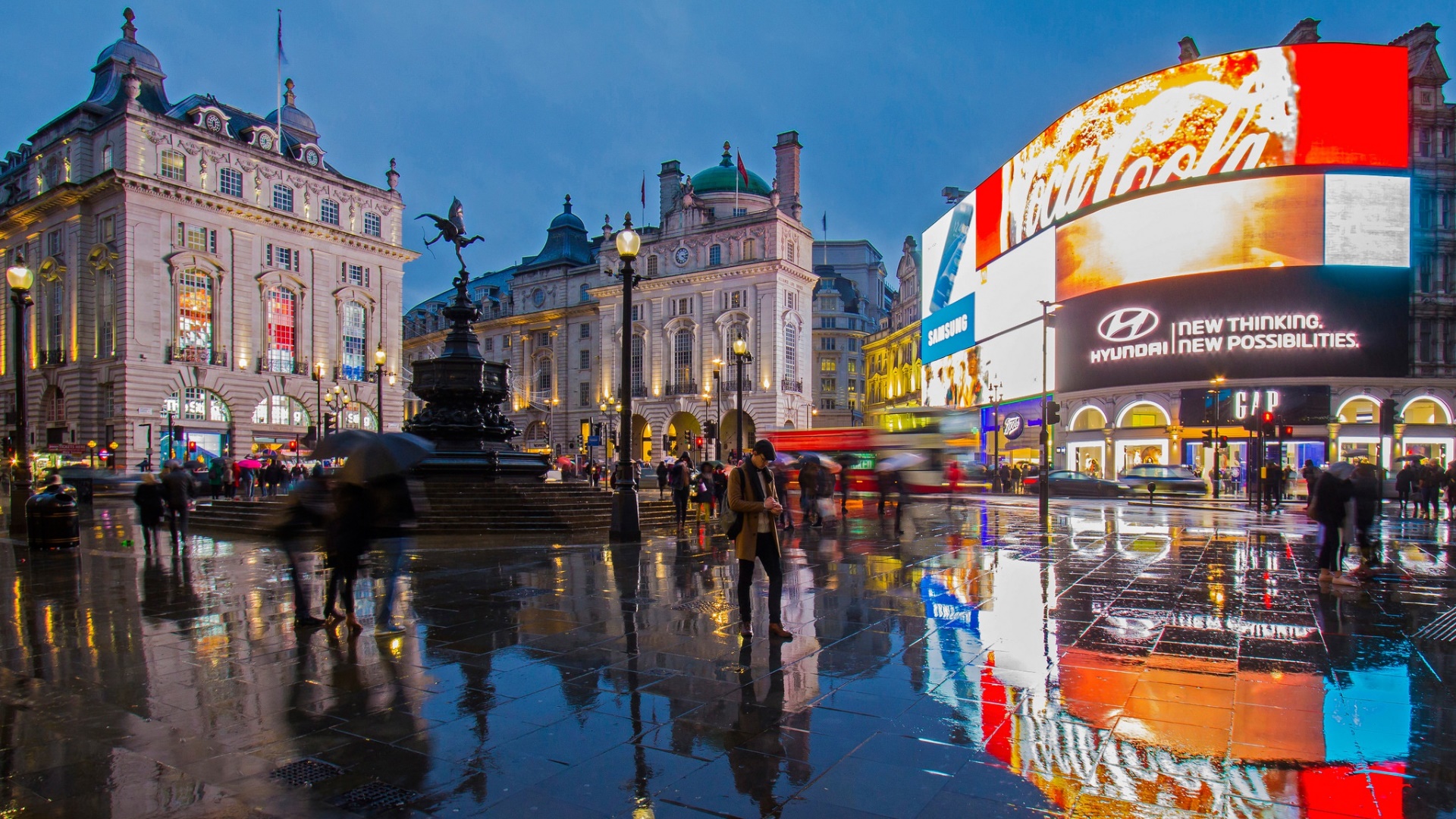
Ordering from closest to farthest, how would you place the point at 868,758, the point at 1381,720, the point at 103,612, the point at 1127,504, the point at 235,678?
the point at 868,758 → the point at 1381,720 → the point at 235,678 → the point at 103,612 → the point at 1127,504

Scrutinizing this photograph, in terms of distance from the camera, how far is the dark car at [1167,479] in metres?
34.3

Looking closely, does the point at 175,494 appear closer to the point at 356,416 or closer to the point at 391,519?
the point at 391,519

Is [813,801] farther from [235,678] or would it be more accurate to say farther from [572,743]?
Result: [235,678]

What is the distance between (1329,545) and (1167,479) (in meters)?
27.1

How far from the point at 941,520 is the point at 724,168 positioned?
57.8 meters

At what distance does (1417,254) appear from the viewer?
1662 inches

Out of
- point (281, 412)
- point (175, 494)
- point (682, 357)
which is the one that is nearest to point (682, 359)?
point (682, 357)

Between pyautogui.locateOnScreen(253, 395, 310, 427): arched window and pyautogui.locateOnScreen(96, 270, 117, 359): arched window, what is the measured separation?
838 centimetres

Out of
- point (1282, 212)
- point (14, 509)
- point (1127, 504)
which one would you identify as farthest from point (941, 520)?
point (1282, 212)

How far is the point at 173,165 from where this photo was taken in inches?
1919

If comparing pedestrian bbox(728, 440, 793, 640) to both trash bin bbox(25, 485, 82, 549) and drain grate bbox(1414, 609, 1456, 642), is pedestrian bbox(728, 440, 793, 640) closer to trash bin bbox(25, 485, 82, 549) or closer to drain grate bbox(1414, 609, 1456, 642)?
drain grate bbox(1414, 609, 1456, 642)

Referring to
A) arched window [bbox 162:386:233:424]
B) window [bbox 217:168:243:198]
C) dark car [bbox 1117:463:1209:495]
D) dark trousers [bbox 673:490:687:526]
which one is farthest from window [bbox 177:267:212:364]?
dark car [bbox 1117:463:1209:495]

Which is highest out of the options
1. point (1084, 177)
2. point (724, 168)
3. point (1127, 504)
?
point (724, 168)

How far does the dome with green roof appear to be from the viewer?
70.9 metres
